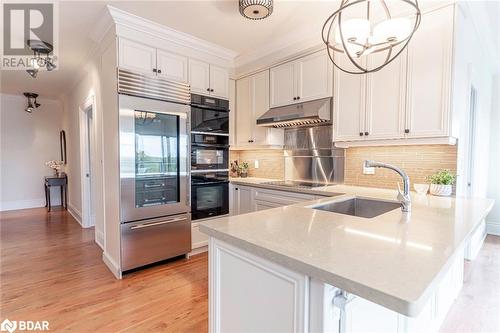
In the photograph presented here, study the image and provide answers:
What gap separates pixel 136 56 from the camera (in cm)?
270

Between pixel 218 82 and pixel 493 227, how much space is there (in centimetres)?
469

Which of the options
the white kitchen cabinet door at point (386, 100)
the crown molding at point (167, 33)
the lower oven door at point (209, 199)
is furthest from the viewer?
the lower oven door at point (209, 199)

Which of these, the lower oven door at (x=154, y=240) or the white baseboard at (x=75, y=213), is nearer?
the lower oven door at (x=154, y=240)

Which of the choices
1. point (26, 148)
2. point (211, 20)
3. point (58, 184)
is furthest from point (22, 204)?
point (211, 20)

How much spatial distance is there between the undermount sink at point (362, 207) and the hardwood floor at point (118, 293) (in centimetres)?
93

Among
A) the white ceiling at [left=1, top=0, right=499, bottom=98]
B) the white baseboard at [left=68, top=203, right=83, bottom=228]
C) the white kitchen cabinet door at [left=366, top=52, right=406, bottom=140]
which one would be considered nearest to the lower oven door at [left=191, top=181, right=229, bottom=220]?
the white ceiling at [left=1, top=0, right=499, bottom=98]

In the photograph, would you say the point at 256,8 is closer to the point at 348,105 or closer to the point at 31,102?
the point at 348,105

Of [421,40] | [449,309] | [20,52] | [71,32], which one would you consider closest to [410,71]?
[421,40]

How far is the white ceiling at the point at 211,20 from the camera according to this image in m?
2.42

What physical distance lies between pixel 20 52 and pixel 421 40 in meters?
4.76

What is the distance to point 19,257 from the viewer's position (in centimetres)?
324

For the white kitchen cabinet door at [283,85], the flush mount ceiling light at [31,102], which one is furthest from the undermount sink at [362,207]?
the flush mount ceiling light at [31,102]

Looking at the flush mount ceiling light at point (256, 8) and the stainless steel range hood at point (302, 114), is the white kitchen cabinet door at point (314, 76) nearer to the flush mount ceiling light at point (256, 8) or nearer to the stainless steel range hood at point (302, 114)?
the stainless steel range hood at point (302, 114)

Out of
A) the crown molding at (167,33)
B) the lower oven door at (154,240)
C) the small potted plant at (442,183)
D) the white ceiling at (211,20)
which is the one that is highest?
the white ceiling at (211,20)
